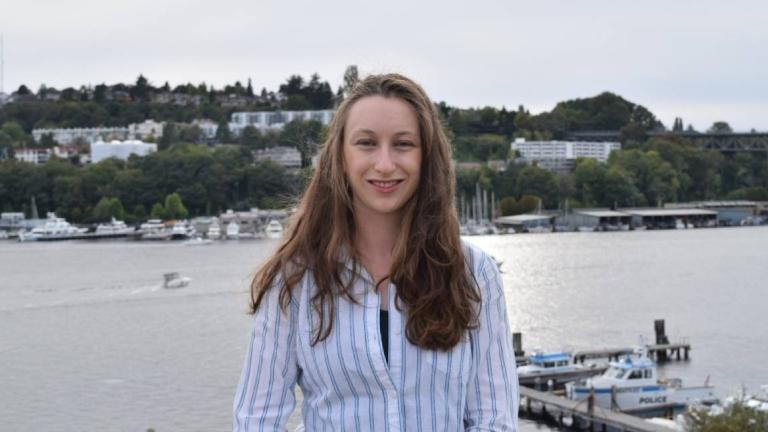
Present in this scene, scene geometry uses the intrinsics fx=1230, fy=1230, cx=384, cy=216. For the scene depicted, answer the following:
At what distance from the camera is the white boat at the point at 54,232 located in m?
73.9

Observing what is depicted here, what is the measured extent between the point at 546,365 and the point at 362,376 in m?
16.9

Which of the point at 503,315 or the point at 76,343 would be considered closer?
the point at 503,315

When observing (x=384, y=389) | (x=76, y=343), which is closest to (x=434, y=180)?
(x=384, y=389)

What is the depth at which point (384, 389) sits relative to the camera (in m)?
1.55

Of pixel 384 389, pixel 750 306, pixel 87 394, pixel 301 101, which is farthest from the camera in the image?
pixel 301 101

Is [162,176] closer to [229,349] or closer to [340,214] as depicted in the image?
[229,349]

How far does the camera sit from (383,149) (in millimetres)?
1610

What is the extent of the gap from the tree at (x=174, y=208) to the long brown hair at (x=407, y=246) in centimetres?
7471

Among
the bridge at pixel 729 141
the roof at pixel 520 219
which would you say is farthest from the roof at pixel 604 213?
the bridge at pixel 729 141

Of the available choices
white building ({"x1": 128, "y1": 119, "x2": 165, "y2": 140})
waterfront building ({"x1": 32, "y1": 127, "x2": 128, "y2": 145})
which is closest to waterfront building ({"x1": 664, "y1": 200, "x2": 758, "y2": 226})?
white building ({"x1": 128, "y1": 119, "x2": 165, "y2": 140})

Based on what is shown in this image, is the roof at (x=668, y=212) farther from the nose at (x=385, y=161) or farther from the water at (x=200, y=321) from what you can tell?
the nose at (x=385, y=161)

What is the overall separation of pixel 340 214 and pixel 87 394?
59.2 ft

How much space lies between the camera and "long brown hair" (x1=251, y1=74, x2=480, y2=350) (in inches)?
62.1

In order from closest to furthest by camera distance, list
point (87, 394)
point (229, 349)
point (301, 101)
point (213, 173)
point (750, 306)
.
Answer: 1. point (87, 394)
2. point (229, 349)
3. point (750, 306)
4. point (213, 173)
5. point (301, 101)
